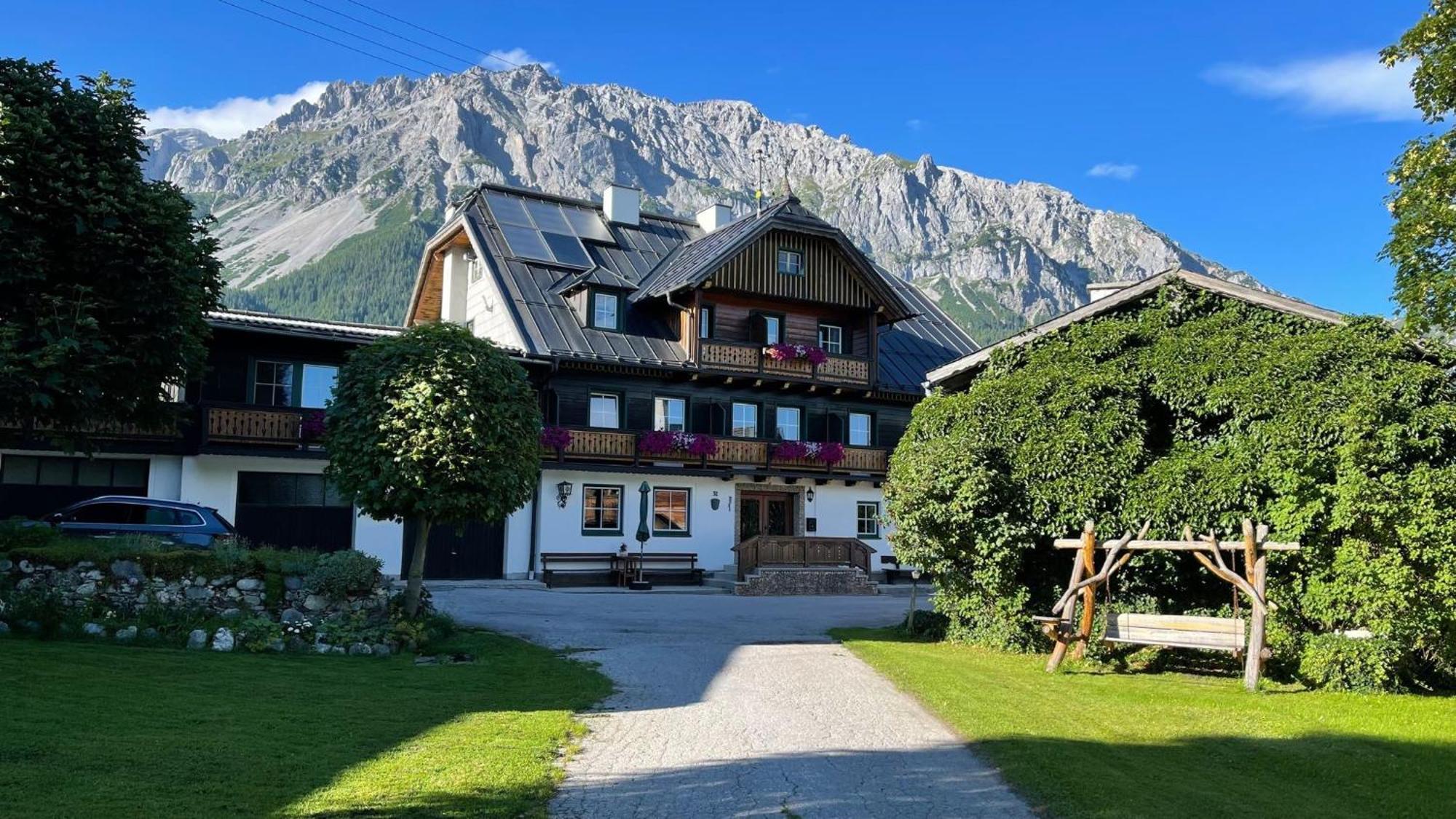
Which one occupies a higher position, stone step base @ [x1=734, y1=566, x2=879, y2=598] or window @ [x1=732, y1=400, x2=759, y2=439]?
window @ [x1=732, y1=400, x2=759, y2=439]

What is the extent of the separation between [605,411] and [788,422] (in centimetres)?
649

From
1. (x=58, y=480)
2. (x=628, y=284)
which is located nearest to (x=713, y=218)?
(x=628, y=284)

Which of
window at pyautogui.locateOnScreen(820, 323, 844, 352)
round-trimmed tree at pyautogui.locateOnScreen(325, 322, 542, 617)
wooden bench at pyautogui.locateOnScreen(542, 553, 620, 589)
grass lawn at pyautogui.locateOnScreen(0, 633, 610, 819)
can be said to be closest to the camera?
grass lawn at pyautogui.locateOnScreen(0, 633, 610, 819)

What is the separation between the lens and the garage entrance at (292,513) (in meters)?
27.0

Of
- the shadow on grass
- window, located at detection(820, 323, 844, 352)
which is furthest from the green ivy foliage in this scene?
window, located at detection(820, 323, 844, 352)

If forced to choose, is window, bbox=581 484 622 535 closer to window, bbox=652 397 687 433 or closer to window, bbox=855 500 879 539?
window, bbox=652 397 687 433

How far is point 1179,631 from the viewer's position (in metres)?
14.1

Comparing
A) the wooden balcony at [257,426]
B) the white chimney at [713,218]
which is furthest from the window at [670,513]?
the white chimney at [713,218]

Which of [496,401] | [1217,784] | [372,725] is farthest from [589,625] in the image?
[1217,784]

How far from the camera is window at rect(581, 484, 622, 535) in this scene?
3155 centimetres

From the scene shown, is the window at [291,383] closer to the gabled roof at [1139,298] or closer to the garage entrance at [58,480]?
the garage entrance at [58,480]

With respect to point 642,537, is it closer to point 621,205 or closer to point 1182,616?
point 621,205

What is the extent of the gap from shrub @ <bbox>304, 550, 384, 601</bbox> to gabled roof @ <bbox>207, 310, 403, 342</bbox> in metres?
10.8

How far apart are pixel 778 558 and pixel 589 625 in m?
12.9
